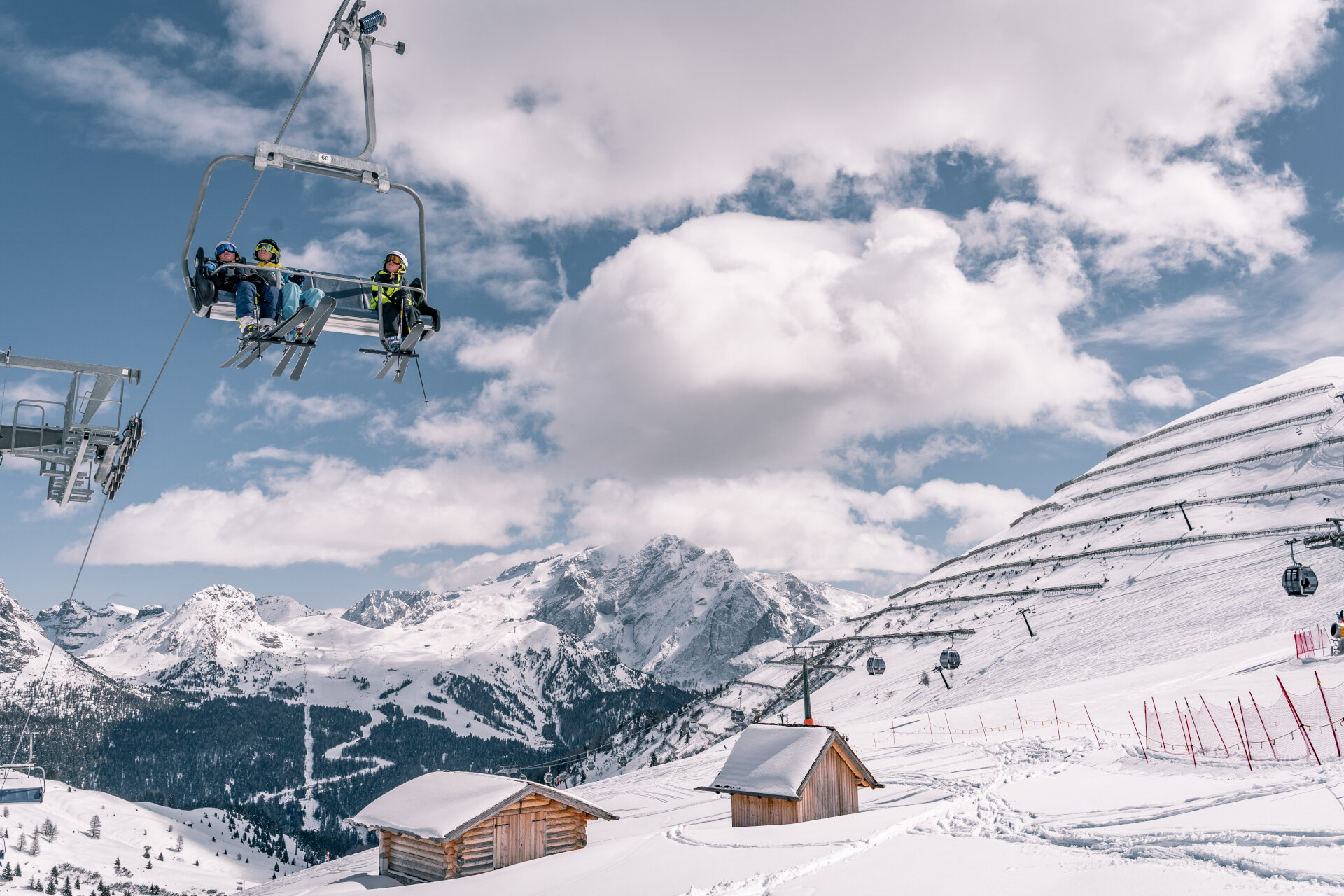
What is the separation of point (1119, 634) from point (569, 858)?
183 feet

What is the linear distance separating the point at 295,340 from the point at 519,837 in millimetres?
23654

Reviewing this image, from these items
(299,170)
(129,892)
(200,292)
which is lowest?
(129,892)

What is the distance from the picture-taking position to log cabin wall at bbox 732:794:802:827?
2697cm

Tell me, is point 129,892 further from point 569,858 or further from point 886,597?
point 569,858

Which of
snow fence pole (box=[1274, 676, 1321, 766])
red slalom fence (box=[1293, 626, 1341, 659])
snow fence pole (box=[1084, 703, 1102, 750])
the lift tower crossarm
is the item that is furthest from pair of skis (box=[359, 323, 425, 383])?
red slalom fence (box=[1293, 626, 1341, 659])

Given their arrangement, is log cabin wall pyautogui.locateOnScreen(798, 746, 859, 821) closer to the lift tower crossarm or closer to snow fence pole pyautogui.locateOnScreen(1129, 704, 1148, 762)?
snow fence pole pyautogui.locateOnScreen(1129, 704, 1148, 762)

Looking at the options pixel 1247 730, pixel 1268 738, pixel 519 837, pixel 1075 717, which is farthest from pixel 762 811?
pixel 1075 717

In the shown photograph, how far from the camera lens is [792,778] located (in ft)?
88.6

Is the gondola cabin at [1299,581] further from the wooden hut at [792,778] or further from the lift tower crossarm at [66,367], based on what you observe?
the lift tower crossarm at [66,367]

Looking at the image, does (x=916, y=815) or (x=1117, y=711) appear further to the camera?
(x=1117, y=711)

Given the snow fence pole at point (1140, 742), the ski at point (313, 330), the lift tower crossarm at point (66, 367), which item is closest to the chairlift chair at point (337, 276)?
the ski at point (313, 330)

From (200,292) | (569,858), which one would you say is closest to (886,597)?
(569,858)

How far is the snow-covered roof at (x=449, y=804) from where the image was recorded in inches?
1084

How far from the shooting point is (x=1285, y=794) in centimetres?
1817
